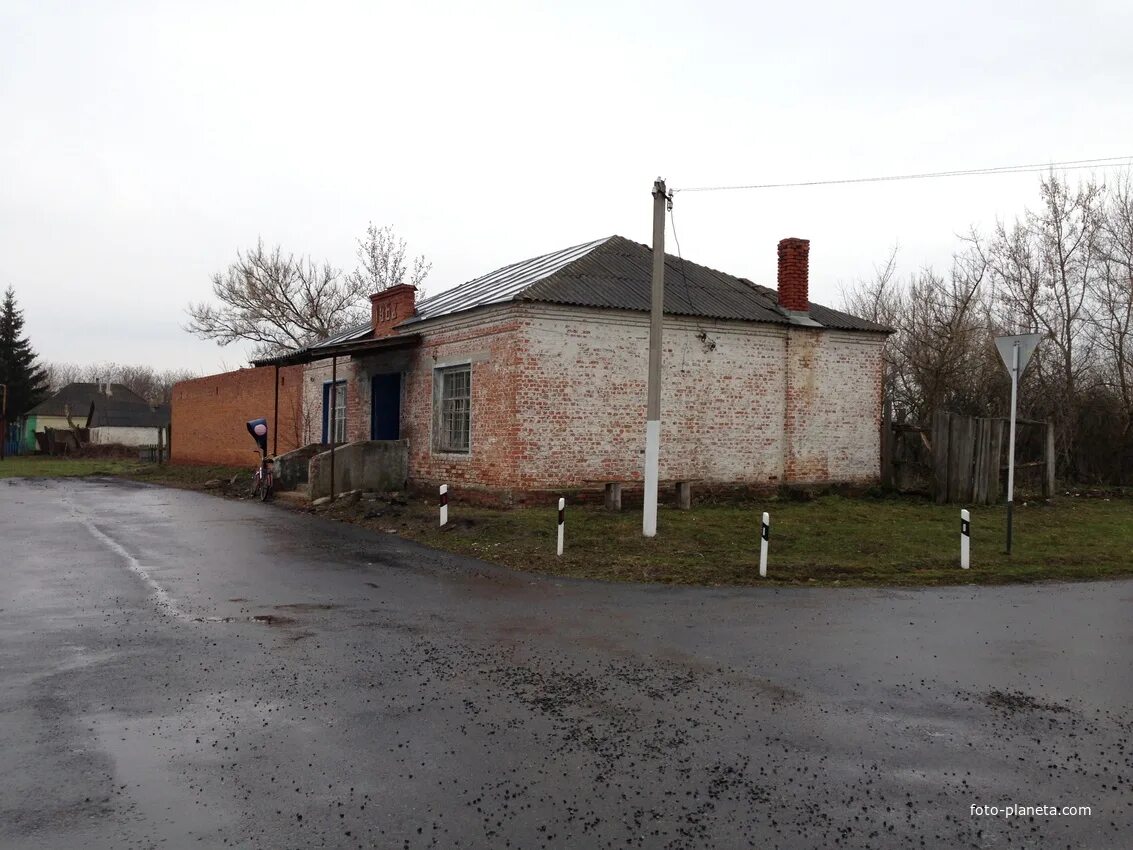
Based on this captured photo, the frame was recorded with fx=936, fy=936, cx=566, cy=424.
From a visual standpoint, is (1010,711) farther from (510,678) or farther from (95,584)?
(95,584)

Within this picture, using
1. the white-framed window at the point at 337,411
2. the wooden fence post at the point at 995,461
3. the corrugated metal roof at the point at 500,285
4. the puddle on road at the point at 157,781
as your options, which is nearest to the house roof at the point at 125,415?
the white-framed window at the point at 337,411

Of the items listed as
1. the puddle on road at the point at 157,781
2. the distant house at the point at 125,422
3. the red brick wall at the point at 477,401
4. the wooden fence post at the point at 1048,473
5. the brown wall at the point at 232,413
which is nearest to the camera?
the puddle on road at the point at 157,781

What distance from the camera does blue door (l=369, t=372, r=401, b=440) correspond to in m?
22.7

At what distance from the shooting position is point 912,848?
3973 millimetres

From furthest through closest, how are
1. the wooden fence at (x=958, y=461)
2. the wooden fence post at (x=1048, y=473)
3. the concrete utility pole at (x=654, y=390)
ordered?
the wooden fence post at (x=1048, y=473) < the wooden fence at (x=958, y=461) < the concrete utility pole at (x=654, y=390)

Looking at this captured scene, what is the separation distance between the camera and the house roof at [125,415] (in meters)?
73.3

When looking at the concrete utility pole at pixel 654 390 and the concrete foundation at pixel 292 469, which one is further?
the concrete foundation at pixel 292 469

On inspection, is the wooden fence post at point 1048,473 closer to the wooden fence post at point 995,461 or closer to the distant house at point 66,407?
the wooden fence post at point 995,461

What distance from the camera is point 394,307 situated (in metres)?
23.7

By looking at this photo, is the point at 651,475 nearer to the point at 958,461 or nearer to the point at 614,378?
the point at 614,378

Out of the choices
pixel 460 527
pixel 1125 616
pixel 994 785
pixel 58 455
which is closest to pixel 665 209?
pixel 460 527

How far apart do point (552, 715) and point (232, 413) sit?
1225 inches

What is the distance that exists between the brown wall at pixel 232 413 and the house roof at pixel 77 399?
45.7 metres

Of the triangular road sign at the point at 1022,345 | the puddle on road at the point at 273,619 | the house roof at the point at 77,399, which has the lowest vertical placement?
the puddle on road at the point at 273,619
